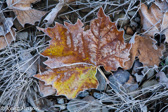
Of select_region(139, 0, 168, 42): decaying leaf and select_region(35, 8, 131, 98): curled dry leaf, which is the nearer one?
select_region(35, 8, 131, 98): curled dry leaf

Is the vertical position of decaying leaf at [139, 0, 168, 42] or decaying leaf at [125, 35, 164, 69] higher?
decaying leaf at [139, 0, 168, 42]

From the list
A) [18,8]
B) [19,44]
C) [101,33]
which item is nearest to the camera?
[101,33]

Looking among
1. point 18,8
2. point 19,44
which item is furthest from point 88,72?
point 18,8

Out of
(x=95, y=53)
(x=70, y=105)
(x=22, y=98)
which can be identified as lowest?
(x=70, y=105)

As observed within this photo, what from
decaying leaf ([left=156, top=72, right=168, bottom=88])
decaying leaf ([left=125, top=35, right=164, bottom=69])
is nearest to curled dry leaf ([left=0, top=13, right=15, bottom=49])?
decaying leaf ([left=125, top=35, right=164, bottom=69])

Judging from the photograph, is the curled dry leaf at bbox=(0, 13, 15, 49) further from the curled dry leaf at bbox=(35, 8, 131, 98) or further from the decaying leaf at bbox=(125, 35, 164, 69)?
the decaying leaf at bbox=(125, 35, 164, 69)

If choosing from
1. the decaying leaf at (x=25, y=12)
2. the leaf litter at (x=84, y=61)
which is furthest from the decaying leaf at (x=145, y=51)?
the decaying leaf at (x=25, y=12)

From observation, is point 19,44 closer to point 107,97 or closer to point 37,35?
point 37,35
